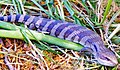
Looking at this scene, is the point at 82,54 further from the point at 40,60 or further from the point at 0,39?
the point at 0,39

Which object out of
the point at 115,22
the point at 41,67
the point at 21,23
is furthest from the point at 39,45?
the point at 115,22

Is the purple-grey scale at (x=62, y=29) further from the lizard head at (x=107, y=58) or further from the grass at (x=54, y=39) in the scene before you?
the lizard head at (x=107, y=58)

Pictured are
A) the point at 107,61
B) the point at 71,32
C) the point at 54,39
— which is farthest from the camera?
the point at 71,32

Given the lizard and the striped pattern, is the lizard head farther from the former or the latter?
the striped pattern

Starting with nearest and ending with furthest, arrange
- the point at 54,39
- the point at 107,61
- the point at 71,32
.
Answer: the point at 107,61 → the point at 54,39 → the point at 71,32

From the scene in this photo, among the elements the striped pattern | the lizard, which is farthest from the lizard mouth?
the striped pattern

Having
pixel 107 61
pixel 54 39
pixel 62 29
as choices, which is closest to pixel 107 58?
pixel 107 61

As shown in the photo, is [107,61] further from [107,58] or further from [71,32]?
[71,32]
